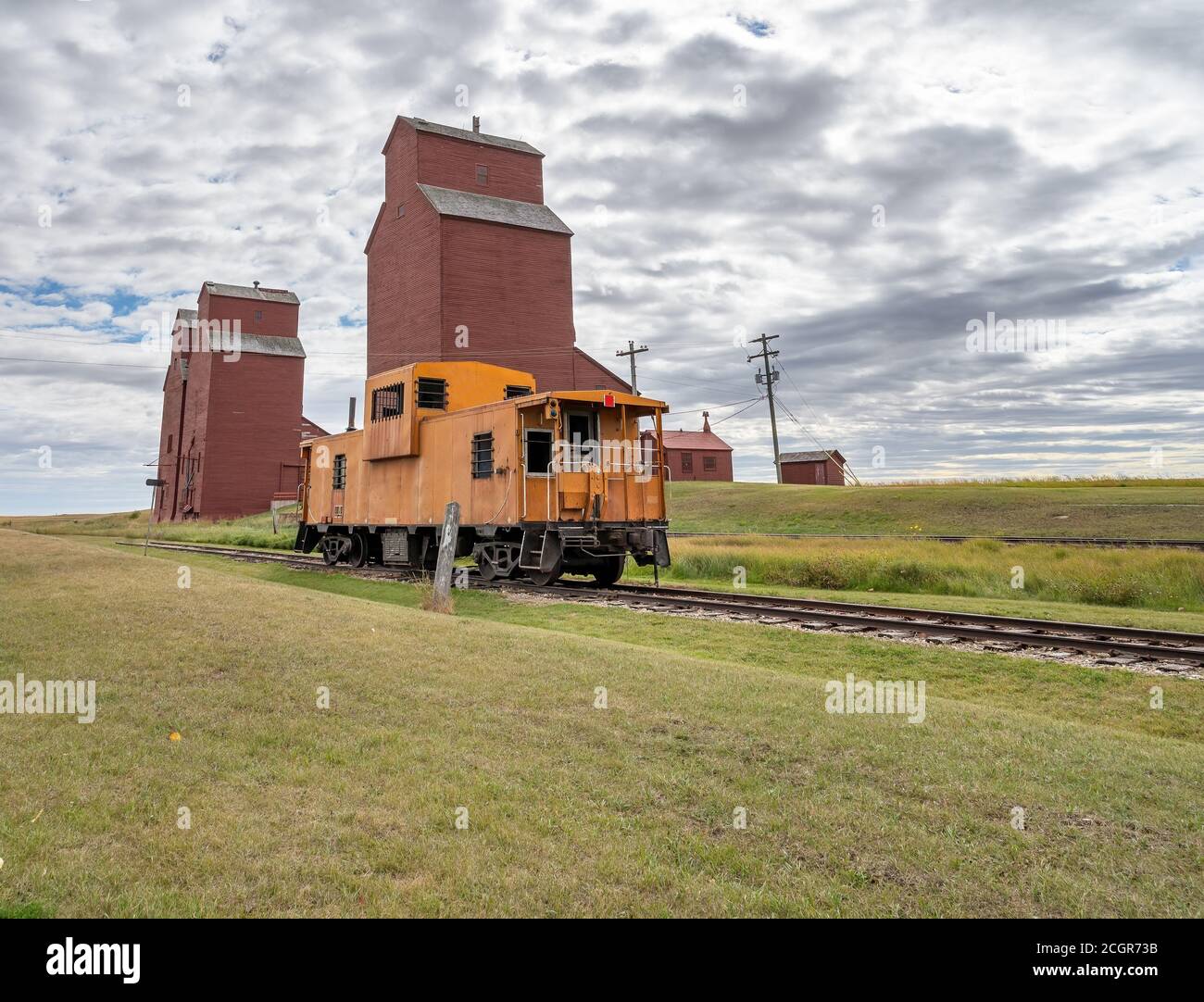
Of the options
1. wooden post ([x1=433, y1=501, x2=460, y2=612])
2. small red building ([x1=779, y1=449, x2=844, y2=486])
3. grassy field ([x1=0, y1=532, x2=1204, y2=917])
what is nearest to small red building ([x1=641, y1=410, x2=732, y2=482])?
small red building ([x1=779, y1=449, x2=844, y2=486])

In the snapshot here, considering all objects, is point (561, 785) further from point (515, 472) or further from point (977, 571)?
point (977, 571)

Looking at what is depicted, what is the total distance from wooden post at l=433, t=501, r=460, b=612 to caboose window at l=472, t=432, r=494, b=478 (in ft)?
9.77

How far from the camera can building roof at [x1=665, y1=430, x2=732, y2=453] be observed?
7044cm

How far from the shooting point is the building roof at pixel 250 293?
170ft

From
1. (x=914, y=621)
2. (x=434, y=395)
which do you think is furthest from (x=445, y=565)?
(x=434, y=395)

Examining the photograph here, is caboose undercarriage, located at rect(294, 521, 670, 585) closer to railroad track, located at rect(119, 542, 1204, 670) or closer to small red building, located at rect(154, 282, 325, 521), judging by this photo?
railroad track, located at rect(119, 542, 1204, 670)

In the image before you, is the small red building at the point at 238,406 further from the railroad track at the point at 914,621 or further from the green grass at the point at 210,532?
the railroad track at the point at 914,621

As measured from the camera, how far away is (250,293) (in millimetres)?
52719

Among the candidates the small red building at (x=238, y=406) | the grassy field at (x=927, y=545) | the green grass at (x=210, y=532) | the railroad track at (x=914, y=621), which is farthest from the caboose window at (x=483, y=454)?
the small red building at (x=238, y=406)

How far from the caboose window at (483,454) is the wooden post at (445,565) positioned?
9.77 ft

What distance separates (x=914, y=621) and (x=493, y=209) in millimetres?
32630
